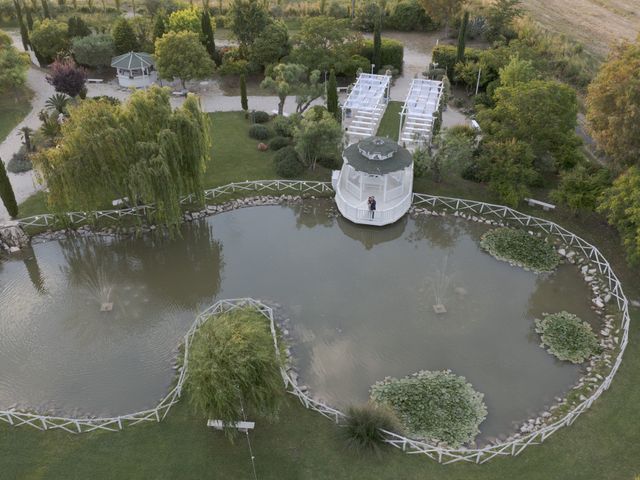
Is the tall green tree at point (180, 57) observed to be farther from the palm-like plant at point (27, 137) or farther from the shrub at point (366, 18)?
the shrub at point (366, 18)

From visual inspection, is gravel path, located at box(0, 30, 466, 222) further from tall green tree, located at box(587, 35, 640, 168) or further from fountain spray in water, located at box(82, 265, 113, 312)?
tall green tree, located at box(587, 35, 640, 168)

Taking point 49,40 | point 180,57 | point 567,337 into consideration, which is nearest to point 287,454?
point 567,337

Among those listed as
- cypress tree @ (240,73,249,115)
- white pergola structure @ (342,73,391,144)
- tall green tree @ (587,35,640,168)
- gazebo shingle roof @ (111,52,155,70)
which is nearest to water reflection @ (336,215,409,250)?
white pergola structure @ (342,73,391,144)

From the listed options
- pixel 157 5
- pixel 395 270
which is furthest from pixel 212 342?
pixel 157 5

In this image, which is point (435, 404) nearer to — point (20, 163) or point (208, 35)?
point (20, 163)

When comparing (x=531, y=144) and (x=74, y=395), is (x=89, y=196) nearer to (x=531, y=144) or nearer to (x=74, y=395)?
(x=74, y=395)

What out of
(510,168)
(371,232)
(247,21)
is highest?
(247,21)

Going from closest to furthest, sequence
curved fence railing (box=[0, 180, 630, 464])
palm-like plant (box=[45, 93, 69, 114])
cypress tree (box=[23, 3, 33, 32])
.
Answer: curved fence railing (box=[0, 180, 630, 464])
palm-like plant (box=[45, 93, 69, 114])
cypress tree (box=[23, 3, 33, 32])
